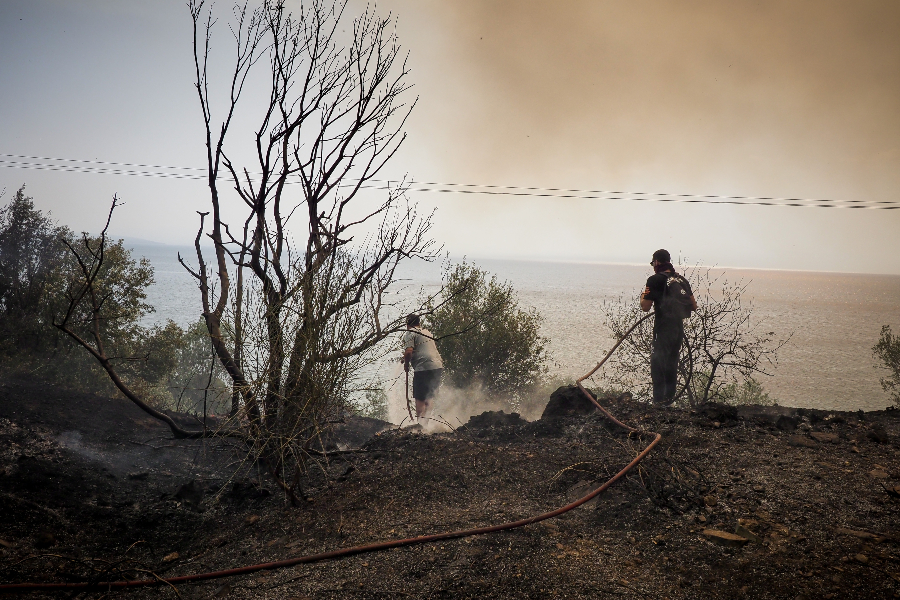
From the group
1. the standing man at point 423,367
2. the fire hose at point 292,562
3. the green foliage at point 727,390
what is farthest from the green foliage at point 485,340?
the fire hose at point 292,562

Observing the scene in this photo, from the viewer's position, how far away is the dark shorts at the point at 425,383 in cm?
854

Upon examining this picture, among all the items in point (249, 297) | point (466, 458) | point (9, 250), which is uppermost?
point (9, 250)

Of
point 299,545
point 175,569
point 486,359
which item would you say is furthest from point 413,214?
point 486,359

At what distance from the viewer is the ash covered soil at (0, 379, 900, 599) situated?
270 cm

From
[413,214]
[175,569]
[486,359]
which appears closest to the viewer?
[175,569]

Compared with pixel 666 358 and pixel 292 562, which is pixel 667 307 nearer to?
pixel 666 358

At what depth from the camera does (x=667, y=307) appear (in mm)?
6746

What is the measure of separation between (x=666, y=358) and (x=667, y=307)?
0.71 metres

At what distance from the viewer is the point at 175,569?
126 inches

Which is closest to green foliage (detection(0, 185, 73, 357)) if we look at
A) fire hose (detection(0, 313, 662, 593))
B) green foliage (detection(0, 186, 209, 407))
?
green foliage (detection(0, 186, 209, 407))

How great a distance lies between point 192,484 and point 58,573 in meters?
1.11

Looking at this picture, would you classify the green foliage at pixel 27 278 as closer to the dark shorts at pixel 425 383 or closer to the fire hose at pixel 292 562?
the dark shorts at pixel 425 383

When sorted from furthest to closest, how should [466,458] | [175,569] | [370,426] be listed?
[370,426] → [466,458] → [175,569]

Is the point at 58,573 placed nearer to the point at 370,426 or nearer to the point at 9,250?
the point at 370,426
